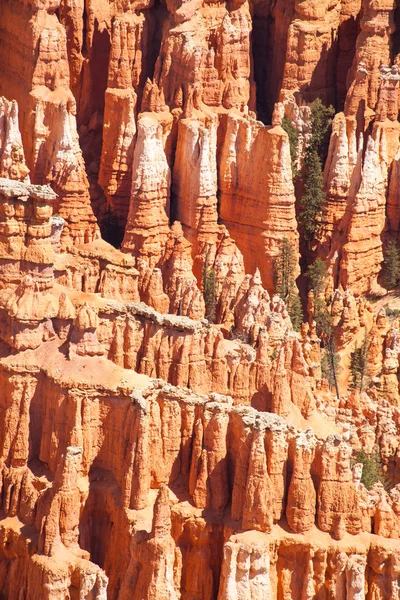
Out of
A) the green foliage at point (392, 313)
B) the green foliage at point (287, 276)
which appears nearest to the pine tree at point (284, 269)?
the green foliage at point (287, 276)

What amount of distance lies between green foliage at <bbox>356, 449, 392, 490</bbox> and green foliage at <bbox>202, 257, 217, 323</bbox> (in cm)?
714

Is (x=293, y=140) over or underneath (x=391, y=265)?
over

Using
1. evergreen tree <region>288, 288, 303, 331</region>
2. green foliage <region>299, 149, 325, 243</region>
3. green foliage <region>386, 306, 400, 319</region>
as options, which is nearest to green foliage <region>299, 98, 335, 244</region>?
green foliage <region>299, 149, 325, 243</region>

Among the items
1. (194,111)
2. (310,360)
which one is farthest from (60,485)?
(194,111)

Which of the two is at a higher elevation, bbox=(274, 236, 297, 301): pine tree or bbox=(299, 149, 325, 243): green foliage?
bbox=(299, 149, 325, 243): green foliage

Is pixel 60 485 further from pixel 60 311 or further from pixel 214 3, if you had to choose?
pixel 214 3

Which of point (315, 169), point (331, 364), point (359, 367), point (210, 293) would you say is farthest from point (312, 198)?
point (359, 367)

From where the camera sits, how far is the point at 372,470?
65250mm

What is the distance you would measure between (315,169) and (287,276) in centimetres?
395

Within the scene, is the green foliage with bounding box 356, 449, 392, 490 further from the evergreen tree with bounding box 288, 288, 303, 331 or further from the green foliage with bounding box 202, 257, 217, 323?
the green foliage with bounding box 202, 257, 217, 323

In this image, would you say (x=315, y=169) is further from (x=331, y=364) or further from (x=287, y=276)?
(x=331, y=364)

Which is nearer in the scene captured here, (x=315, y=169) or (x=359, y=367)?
(x=359, y=367)

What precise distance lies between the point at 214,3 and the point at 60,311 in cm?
1810

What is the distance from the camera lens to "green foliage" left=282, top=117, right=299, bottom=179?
76438 mm
